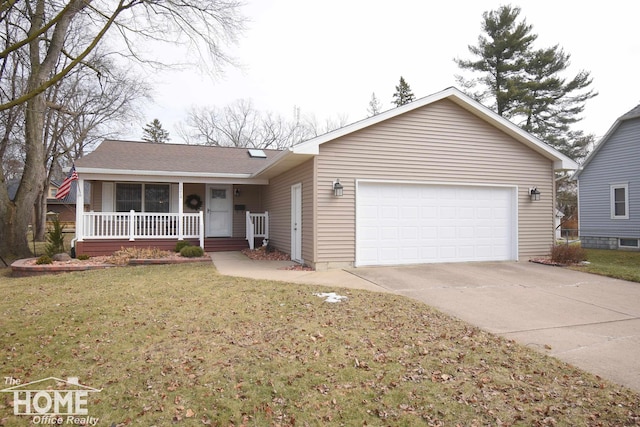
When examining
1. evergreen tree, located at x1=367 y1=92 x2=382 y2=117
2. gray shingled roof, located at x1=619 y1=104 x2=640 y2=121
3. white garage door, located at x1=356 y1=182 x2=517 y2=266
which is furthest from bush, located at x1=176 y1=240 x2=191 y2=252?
evergreen tree, located at x1=367 y1=92 x2=382 y2=117

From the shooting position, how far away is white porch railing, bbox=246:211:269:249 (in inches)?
536

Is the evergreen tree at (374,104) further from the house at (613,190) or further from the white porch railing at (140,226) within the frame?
the white porch railing at (140,226)

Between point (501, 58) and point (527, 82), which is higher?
point (501, 58)

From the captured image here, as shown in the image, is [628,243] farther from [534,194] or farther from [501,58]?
[501,58]

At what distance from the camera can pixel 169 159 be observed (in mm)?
14094

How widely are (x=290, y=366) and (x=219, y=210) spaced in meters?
11.5

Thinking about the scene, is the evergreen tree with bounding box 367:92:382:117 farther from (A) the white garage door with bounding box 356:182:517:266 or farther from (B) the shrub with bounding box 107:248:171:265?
(B) the shrub with bounding box 107:248:171:265

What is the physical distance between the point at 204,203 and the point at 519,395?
510 inches

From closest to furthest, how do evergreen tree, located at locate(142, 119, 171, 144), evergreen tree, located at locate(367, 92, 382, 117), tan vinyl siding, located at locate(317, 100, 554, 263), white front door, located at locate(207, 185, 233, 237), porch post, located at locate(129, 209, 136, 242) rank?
tan vinyl siding, located at locate(317, 100, 554, 263) → porch post, located at locate(129, 209, 136, 242) → white front door, located at locate(207, 185, 233, 237) → evergreen tree, located at locate(367, 92, 382, 117) → evergreen tree, located at locate(142, 119, 171, 144)

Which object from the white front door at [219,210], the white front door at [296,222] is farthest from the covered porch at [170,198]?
the white front door at [296,222]

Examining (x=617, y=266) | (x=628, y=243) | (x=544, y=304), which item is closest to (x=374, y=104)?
(x=628, y=243)

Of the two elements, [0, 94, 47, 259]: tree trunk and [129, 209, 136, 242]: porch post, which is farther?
[129, 209, 136, 242]: porch post

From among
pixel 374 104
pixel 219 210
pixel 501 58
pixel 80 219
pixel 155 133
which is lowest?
pixel 80 219

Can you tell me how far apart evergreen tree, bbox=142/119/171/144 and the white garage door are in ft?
138
